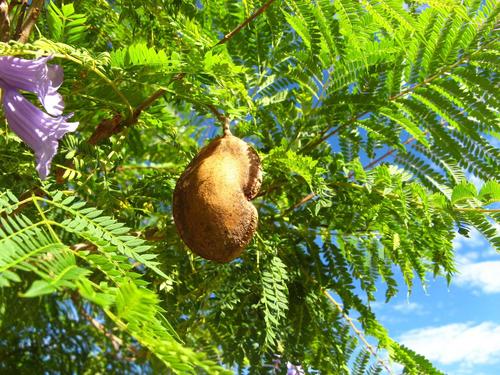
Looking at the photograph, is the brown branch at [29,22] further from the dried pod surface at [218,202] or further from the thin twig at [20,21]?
the dried pod surface at [218,202]

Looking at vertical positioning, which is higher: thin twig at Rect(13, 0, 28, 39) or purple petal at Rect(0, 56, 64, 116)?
thin twig at Rect(13, 0, 28, 39)

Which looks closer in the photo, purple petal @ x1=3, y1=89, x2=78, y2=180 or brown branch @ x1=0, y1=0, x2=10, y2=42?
purple petal @ x1=3, y1=89, x2=78, y2=180

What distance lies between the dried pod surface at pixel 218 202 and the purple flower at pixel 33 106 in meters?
0.25

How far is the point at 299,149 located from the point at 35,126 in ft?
2.47

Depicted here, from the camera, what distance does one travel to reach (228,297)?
138cm

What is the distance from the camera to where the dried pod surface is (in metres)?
0.99

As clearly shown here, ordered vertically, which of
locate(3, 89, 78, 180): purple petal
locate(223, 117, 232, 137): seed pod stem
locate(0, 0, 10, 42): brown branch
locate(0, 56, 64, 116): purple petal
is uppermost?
locate(223, 117, 232, 137): seed pod stem

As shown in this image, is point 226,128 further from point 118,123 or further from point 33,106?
point 33,106

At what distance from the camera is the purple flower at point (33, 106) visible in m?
0.82

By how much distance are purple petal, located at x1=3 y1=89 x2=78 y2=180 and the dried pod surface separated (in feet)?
0.81

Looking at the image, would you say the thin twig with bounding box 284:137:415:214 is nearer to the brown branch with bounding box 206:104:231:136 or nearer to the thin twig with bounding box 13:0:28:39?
the brown branch with bounding box 206:104:231:136

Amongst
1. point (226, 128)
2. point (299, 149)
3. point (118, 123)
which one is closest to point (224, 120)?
point (226, 128)

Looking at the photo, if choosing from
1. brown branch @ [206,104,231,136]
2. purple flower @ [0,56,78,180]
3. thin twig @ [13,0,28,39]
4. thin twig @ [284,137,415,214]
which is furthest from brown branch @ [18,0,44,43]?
thin twig @ [284,137,415,214]

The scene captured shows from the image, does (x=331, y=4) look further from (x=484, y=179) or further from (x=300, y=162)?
(x=484, y=179)
